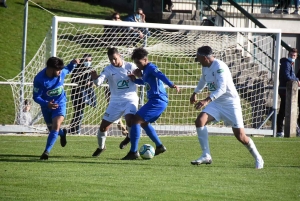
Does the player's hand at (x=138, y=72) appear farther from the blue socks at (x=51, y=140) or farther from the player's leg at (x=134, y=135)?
the blue socks at (x=51, y=140)

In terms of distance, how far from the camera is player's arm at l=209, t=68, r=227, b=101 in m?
11.6

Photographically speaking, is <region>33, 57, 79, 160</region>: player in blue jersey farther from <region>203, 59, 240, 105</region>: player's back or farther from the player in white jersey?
<region>203, 59, 240, 105</region>: player's back

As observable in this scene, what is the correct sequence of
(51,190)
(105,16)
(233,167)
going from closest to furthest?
(51,190) < (233,167) < (105,16)

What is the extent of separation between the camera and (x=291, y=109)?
19266mm

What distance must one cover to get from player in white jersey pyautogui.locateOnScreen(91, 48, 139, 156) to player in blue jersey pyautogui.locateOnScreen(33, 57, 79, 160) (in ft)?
2.57

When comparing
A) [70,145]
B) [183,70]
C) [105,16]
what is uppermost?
[105,16]

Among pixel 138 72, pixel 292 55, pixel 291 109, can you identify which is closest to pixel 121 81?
pixel 138 72

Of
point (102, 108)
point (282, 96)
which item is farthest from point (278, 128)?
point (102, 108)

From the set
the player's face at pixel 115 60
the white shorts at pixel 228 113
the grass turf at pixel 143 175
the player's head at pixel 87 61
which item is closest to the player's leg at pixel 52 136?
the grass turf at pixel 143 175

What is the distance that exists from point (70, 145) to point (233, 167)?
14.6 ft

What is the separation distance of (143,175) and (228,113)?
202 centimetres

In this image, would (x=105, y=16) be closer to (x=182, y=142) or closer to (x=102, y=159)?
(x=182, y=142)

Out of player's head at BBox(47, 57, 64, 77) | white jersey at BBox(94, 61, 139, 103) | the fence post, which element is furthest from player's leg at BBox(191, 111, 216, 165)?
the fence post

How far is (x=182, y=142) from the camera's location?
55.1 ft
